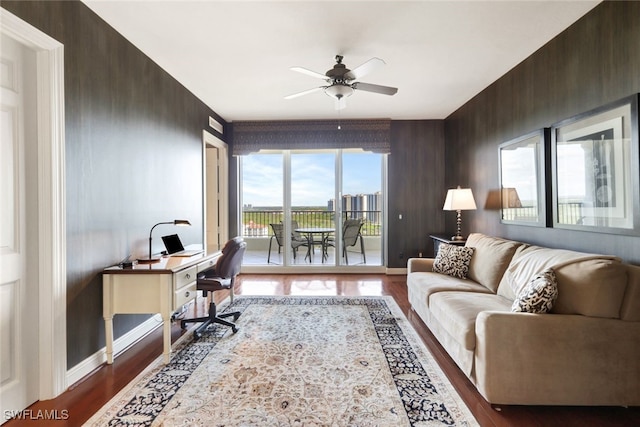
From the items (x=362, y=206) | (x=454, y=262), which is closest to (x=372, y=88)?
(x=454, y=262)

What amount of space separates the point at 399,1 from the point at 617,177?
6.44 ft

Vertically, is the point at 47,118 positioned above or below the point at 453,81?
below

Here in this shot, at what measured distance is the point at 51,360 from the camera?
1940mm

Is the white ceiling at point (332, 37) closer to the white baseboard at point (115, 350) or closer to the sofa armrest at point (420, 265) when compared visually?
the sofa armrest at point (420, 265)

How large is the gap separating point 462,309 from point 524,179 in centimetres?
171

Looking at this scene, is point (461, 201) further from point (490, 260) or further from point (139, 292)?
point (139, 292)

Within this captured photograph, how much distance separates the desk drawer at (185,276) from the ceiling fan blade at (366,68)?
219cm

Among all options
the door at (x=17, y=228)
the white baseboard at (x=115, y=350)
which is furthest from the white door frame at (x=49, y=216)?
the white baseboard at (x=115, y=350)

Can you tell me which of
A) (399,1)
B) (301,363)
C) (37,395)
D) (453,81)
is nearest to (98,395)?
(37,395)

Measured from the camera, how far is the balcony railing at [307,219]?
18.7ft

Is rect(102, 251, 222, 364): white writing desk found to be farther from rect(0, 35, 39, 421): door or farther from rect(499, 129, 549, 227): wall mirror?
rect(499, 129, 549, 227): wall mirror

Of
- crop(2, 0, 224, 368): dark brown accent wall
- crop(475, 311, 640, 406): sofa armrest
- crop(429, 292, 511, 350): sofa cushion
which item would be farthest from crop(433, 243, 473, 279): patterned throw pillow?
crop(2, 0, 224, 368): dark brown accent wall

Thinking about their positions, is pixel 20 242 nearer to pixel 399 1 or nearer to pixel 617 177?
pixel 399 1

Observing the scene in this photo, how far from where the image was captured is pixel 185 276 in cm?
253
